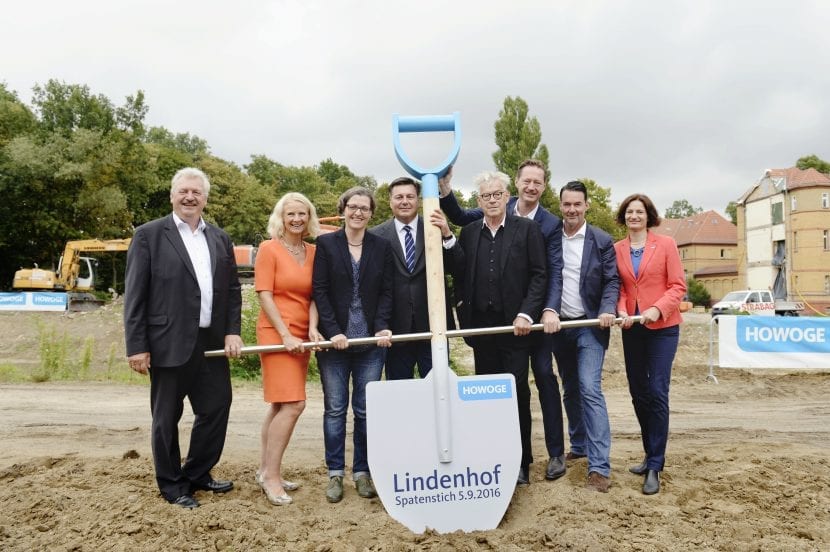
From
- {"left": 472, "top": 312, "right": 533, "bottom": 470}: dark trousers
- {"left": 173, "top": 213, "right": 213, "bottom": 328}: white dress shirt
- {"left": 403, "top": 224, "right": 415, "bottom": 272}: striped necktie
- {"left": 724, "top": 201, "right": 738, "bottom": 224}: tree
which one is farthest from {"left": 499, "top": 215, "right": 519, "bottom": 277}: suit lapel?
{"left": 724, "top": 201, "right": 738, "bottom": 224}: tree

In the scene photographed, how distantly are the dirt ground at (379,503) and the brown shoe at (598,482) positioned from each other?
7 cm

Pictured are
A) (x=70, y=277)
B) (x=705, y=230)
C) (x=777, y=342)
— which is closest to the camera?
(x=777, y=342)

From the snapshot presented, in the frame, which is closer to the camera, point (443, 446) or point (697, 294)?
point (443, 446)

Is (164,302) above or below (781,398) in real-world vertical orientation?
above

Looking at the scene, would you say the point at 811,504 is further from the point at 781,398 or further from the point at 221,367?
the point at 781,398

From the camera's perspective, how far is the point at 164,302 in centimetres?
378

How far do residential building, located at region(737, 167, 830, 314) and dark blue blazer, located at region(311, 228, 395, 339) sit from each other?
41685 mm

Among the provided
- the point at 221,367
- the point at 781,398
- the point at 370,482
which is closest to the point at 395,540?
the point at 370,482

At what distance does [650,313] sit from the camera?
412 centimetres

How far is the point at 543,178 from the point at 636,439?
332 cm

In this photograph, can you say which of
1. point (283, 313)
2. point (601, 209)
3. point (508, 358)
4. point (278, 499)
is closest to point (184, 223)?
point (283, 313)

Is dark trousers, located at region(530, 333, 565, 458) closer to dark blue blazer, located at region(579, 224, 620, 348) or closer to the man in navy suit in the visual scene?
dark blue blazer, located at region(579, 224, 620, 348)

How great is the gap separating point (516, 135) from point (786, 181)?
25.2 m

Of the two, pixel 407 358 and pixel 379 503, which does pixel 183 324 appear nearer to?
pixel 407 358
